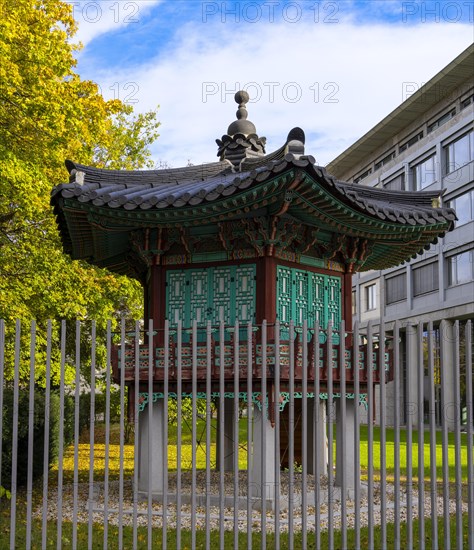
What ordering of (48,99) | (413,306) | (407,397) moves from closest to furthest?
(407,397) < (48,99) < (413,306)

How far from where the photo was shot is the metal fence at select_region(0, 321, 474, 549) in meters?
7.14

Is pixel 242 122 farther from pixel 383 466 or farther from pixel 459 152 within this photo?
pixel 459 152

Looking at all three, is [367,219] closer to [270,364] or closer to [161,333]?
[270,364]

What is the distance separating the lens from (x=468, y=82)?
39.0 metres

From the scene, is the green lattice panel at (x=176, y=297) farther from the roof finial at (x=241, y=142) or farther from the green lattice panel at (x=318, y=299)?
the roof finial at (x=241, y=142)

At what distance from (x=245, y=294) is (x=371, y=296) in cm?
3769

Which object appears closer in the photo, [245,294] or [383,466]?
[383,466]

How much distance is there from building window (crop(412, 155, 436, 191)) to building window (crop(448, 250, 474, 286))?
5.32m

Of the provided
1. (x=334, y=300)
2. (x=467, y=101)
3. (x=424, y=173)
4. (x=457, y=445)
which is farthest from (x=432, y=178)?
(x=457, y=445)

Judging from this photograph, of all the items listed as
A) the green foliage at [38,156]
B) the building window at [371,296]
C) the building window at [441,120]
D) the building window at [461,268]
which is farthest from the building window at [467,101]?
the green foliage at [38,156]

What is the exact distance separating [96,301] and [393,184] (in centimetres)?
3148

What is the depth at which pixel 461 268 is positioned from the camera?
128ft

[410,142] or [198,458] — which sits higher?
[410,142]

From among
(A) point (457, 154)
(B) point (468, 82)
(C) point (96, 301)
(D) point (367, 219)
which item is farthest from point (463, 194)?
(D) point (367, 219)
